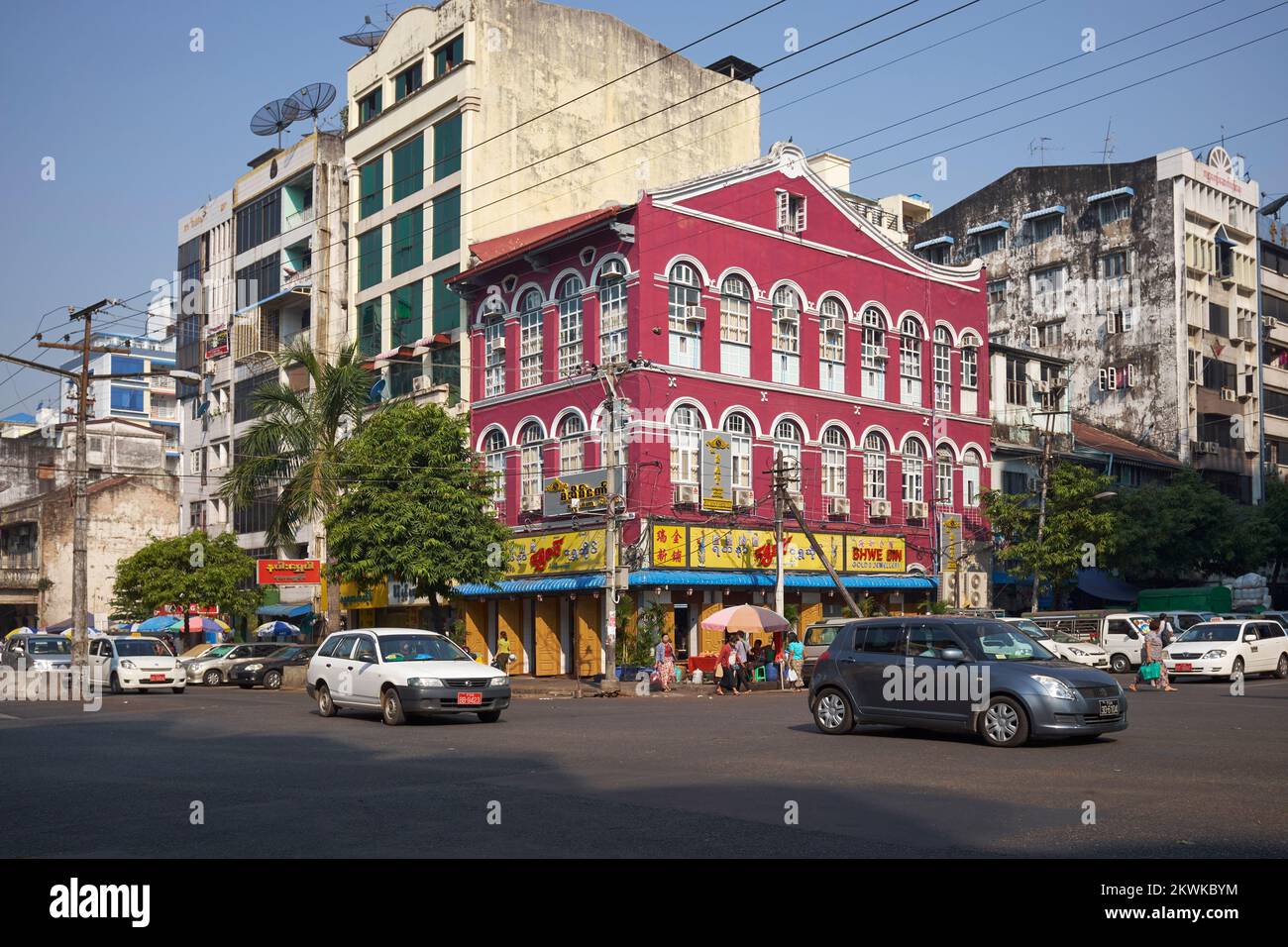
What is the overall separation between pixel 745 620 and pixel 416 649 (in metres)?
15.2

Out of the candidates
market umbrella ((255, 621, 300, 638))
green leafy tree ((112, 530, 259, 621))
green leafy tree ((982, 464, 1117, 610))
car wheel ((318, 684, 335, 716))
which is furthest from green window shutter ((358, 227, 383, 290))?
car wheel ((318, 684, 335, 716))

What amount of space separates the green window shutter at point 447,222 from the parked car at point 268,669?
15.9 meters

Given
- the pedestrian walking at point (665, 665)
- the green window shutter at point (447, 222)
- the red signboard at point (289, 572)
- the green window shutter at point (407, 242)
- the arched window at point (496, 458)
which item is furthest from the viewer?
the green window shutter at point (407, 242)

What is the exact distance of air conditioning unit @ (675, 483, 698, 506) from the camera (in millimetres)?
39344

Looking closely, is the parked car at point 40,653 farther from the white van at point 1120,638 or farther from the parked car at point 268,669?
the white van at point 1120,638

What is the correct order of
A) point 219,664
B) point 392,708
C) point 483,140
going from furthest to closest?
point 483,140, point 219,664, point 392,708

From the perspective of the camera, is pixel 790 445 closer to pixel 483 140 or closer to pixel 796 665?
pixel 796 665

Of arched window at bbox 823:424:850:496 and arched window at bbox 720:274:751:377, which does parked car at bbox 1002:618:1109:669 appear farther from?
arched window at bbox 720:274:751:377

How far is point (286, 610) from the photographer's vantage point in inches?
2207

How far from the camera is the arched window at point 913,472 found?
152 ft

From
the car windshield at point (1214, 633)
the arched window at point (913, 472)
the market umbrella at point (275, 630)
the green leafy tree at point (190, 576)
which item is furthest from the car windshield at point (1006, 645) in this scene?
the green leafy tree at point (190, 576)

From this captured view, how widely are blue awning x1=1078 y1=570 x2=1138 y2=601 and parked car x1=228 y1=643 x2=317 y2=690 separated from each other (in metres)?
30.2

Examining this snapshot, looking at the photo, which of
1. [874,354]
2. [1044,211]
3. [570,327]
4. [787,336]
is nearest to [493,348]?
[570,327]
